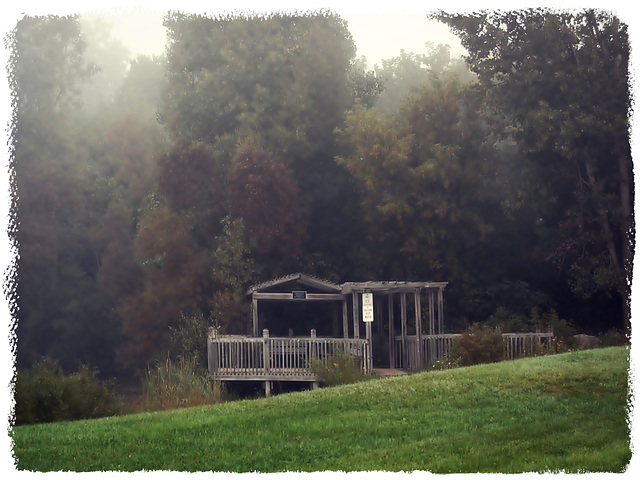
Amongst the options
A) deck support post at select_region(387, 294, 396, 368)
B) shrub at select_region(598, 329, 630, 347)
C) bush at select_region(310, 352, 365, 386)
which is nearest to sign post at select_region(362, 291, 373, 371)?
bush at select_region(310, 352, 365, 386)

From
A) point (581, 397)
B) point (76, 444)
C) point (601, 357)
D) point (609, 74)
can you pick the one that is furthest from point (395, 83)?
point (76, 444)

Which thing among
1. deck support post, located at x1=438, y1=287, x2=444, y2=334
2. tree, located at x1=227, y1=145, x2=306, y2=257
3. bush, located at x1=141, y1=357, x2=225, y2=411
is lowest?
bush, located at x1=141, y1=357, x2=225, y2=411

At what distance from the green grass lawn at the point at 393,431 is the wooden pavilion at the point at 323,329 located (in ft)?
17.9

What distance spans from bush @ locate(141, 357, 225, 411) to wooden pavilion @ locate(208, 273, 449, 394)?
0.64 metres

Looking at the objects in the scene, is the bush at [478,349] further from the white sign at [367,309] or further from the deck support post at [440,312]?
the deck support post at [440,312]

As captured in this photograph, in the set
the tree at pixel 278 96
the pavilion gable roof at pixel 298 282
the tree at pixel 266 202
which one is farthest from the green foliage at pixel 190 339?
the tree at pixel 278 96

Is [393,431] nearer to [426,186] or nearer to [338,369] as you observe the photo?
[338,369]

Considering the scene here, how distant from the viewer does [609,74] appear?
25.2 metres

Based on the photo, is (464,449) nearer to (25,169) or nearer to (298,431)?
(298,431)

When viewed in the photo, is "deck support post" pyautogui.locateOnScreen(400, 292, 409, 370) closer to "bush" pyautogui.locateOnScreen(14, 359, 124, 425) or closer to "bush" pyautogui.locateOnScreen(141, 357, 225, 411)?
"bush" pyautogui.locateOnScreen(141, 357, 225, 411)

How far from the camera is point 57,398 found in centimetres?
1834

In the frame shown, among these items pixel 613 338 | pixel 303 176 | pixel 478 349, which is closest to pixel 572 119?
pixel 613 338

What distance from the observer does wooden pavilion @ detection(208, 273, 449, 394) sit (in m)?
23.6

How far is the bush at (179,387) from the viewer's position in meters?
21.3
